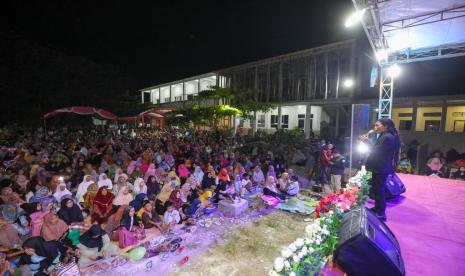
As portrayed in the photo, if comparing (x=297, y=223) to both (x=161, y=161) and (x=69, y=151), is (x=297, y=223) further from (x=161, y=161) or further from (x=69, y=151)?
(x=69, y=151)

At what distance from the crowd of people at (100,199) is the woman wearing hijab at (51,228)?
0.05ft

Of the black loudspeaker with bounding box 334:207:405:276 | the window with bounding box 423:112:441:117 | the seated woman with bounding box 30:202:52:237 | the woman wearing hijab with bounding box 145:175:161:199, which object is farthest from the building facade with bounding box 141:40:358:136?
the black loudspeaker with bounding box 334:207:405:276

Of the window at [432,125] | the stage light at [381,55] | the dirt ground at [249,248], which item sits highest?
the stage light at [381,55]

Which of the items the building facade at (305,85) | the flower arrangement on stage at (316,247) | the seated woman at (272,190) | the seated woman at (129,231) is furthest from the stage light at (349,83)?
the seated woman at (129,231)

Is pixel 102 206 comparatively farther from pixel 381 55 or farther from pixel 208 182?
pixel 381 55

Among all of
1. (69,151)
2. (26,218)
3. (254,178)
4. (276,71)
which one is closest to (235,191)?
(254,178)

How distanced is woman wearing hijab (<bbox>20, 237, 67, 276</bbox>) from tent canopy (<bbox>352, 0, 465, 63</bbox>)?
7676 mm

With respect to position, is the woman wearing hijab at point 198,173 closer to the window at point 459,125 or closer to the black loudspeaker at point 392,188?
the black loudspeaker at point 392,188

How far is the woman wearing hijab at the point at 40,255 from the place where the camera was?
3951 mm

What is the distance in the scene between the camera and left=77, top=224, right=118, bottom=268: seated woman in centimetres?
452

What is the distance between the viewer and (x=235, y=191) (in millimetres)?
8211

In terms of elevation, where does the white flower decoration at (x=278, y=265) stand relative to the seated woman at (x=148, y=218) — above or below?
above

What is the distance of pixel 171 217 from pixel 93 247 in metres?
1.86

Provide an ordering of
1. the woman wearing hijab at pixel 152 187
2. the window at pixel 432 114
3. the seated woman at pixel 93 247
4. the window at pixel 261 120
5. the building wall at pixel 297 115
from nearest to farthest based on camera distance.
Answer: the seated woman at pixel 93 247 < the woman wearing hijab at pixel 152 187 < the window at pixel 432 114 < the building wall at pixel 297 115 < the window at pixel 261 120
